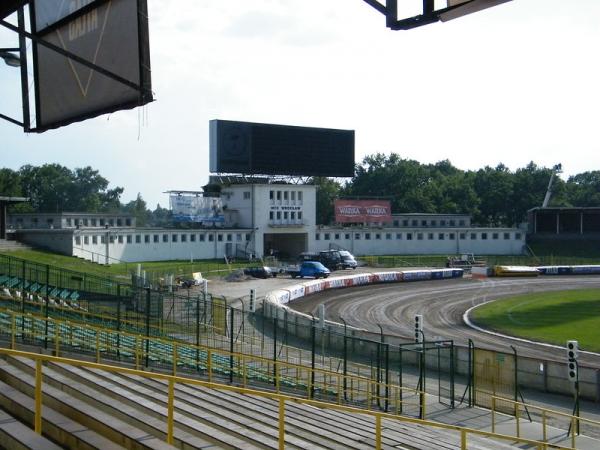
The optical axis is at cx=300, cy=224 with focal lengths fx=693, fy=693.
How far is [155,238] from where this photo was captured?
232 ft

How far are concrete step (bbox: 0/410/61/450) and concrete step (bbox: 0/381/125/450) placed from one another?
0.27 m

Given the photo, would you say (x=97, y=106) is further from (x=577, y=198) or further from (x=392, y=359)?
(x=577, y=198)

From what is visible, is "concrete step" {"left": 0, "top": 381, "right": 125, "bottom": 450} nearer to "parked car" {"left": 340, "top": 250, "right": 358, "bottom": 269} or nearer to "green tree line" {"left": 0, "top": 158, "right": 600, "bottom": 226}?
"parked car" {"left": 340, "top": 250, "right": 358, "bottom": 269}

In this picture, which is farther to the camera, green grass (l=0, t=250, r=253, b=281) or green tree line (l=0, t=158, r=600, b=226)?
green tree line (l=0, t=158, r=600, b=226)

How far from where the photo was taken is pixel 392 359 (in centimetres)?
2408

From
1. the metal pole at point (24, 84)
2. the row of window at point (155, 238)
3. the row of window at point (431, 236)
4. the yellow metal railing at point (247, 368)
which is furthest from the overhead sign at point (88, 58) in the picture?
the row of window at point (431, 236)

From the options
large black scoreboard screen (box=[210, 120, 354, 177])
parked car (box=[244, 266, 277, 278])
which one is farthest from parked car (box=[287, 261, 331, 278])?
large black scoreboard screen (box=[210, 120, 354, 177])

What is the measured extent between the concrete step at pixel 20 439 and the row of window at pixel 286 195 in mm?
69661

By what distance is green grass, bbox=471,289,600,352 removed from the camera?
116 ft

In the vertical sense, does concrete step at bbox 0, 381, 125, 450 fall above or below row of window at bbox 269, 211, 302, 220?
below

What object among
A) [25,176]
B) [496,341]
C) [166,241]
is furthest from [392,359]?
[25,176]

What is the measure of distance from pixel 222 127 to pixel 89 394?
67185 mm

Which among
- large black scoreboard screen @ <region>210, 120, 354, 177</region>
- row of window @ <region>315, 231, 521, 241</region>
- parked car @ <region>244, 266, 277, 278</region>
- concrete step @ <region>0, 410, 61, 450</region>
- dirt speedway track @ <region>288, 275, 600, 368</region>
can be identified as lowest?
dirt speedway track @ <region>288, 275, 600, 368</region>

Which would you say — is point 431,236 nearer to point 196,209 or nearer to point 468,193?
point 196,209
